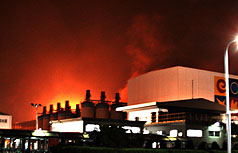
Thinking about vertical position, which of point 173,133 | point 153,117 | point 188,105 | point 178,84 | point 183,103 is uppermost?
point 178,84

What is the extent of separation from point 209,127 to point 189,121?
4.58m

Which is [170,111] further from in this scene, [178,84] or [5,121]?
[5,121]

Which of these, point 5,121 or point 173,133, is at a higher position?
point 5,121

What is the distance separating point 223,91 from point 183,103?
17.3m

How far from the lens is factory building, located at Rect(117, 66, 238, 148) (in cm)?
6500

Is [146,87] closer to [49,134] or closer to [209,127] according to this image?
[209,127]

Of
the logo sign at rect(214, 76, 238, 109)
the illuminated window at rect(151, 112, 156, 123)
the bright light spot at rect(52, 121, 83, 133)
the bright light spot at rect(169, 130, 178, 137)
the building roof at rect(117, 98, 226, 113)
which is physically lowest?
the bright light spot at rect(169, 130, 178, 137)

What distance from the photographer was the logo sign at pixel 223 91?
8064 cm

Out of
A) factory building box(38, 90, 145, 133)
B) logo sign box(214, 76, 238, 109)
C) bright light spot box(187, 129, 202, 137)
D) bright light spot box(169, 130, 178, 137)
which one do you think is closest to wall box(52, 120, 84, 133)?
factory building box(38, 90, 145, 133)

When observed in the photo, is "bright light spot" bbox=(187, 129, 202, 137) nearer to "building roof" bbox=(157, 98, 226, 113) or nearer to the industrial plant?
the industrial plant

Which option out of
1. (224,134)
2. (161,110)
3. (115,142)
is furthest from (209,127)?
(115,142)

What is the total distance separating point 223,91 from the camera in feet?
269

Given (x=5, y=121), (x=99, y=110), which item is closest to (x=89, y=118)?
(x=99, y=110)

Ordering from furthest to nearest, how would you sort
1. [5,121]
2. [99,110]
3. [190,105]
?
1. [5,121]
2. [99,110]
3. [190,105]
